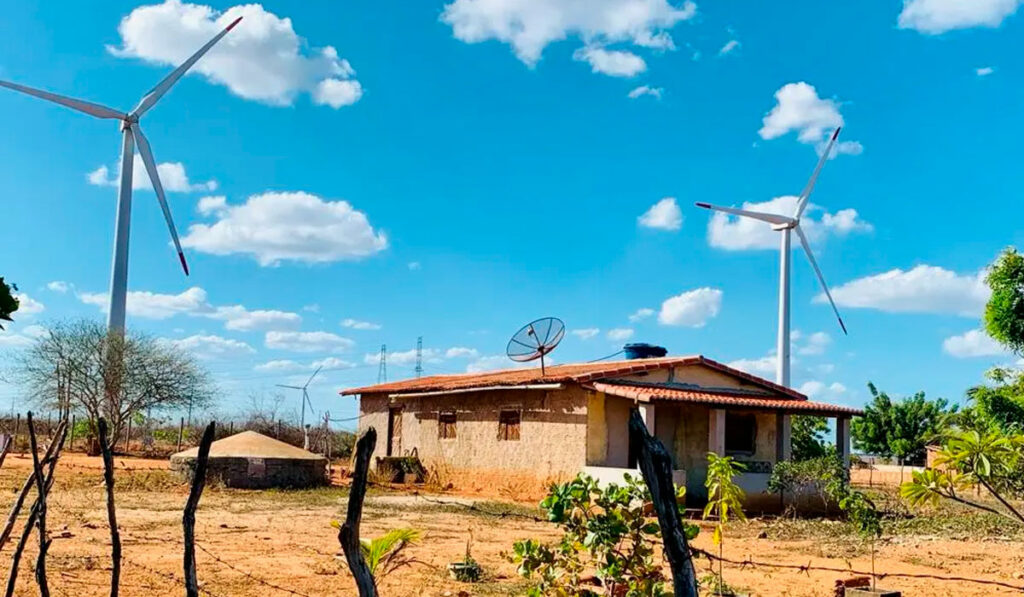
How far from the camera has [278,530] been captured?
1280 centimetres

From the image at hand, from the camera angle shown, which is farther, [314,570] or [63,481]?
[63,481]

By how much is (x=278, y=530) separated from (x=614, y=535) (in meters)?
8.31

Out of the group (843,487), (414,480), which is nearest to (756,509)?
(843,487)

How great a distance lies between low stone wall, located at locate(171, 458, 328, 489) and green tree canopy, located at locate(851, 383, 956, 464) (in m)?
25.9

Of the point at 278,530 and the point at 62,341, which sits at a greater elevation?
the point at 62,341

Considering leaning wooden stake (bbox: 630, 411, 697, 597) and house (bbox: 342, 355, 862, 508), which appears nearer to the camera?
leaning wooden stake (bbox: 630, 411, 697, 597)

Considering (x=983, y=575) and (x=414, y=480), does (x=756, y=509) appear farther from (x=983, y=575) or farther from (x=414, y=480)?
(x=414, y=480)

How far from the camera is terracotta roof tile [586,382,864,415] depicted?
17938mm

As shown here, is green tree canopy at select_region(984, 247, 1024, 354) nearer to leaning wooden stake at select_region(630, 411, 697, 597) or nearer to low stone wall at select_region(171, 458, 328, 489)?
low stone wall at select_region(171, 458, 328, 489)

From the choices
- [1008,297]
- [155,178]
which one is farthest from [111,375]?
[1008,297]

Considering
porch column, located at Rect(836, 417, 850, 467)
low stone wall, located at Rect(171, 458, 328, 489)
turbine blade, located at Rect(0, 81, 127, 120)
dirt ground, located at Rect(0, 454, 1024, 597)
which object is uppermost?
turbine blade, located at Rect(0, 81, 127, 120)

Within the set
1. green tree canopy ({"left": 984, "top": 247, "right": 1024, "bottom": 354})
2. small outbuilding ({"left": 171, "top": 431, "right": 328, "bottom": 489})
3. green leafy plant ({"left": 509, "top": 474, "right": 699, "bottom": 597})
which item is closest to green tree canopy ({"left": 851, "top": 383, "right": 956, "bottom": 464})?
green tree canopy ({"left": 984, "top": 247, "right": 1024, "bottom": 354})

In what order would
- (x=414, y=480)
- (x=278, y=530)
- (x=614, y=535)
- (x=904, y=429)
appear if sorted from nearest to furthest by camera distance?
(x=614, y=535) < (x=278, y=530) < (x=414, y=480) < (x=904, y=429)

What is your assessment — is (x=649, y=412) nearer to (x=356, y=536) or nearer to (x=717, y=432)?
(x=717, y=432)
